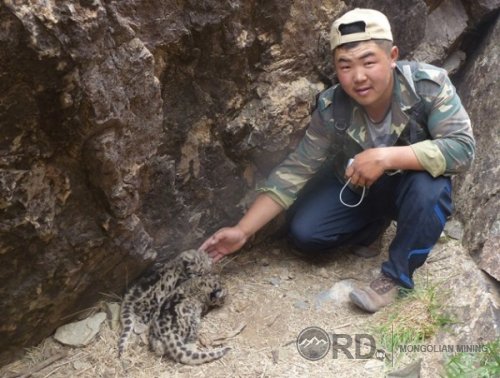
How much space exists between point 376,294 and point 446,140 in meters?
1.23

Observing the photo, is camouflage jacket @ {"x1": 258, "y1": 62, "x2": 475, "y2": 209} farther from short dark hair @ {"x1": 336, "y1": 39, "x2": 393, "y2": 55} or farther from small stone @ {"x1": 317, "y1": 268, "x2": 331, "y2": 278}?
small stone @ {"x1": 317, "y1": 268, "x2": 331, "y2": 278}

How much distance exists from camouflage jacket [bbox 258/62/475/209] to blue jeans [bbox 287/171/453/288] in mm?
205

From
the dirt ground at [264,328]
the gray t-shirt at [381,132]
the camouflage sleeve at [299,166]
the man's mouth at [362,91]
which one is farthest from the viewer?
the camouflage sleeve at [299,166]

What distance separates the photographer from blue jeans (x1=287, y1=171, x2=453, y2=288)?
4.21m

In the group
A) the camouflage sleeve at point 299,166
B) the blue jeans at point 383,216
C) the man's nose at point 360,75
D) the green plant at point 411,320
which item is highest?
the man's nose at point 360,75

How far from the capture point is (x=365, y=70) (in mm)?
4035

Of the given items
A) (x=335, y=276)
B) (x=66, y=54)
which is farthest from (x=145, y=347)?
(x=66, y=54)

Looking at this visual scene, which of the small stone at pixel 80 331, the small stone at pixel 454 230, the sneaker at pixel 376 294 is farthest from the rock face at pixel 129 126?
the sneaker at pixel 376 294

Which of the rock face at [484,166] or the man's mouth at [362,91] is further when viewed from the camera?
the rock face at [484,166]

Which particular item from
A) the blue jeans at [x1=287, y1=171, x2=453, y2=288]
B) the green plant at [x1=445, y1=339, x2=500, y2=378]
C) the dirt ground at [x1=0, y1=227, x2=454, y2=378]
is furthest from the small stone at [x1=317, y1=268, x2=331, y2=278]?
the green plant at [x1=445, y1=339, x2=500, y2=378]

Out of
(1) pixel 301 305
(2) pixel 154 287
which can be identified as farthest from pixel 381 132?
(2) pixel 154 287

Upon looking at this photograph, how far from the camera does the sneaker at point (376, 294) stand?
4295 mm

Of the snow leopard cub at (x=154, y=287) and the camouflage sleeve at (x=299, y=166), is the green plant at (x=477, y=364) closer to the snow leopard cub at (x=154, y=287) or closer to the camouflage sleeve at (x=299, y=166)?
the camouflage sleeve at (x=299, y=166)

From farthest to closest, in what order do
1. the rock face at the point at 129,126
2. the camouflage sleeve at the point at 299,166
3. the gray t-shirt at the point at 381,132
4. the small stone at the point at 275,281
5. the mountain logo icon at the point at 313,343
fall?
the small stone at the point at 275,281
the camouflage sleeve at the point at 299,166
the gray t-shirt at the point at 381,132
the mountain logo icon at the point at 313,343
the rock face at the point at 129,126
